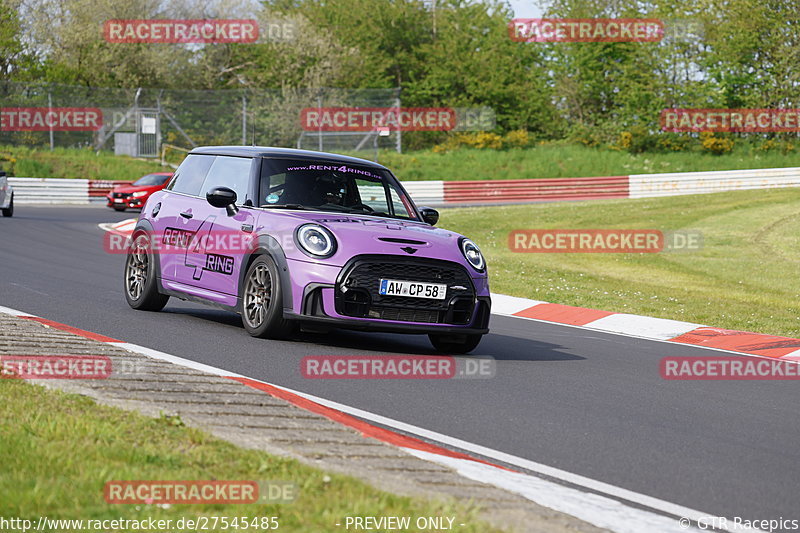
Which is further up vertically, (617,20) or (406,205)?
(617,20)

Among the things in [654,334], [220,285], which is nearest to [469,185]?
[654,334]

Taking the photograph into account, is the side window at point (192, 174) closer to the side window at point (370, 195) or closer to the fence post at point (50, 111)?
the side window at point (370, 195)

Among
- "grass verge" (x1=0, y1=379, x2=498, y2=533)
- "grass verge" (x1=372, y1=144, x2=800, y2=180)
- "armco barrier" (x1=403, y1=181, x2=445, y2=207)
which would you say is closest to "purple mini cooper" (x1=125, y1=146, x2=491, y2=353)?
"grass verge" (x1=0, y1=379, x2=498, y2=533)

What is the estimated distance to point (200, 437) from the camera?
16.5ft

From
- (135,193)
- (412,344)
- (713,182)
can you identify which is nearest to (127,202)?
(135,193)

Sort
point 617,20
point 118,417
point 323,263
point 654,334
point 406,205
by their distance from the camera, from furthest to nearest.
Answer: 1. point 617,20
2. point 654,334
3. point 406,205
4. point 323,263
5. point 118,417

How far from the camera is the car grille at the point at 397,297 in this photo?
8.86 meters

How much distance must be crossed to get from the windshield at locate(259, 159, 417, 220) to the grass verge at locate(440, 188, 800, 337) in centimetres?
532

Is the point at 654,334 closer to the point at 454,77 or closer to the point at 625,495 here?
the point at 625,495

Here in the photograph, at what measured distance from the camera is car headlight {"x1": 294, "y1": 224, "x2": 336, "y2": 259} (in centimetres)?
894

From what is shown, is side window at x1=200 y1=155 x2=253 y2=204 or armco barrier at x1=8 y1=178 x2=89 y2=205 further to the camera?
armco barrier at x1=8 y1=178 x2=89 y2=205

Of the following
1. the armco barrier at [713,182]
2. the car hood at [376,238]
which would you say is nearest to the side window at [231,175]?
the car hood at [376,238]

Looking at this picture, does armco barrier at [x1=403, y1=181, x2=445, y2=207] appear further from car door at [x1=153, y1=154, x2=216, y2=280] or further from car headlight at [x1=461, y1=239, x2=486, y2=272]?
car headlight at [x1=461, y1=239, x2=486, y2=272]

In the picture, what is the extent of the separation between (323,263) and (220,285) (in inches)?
56.9
